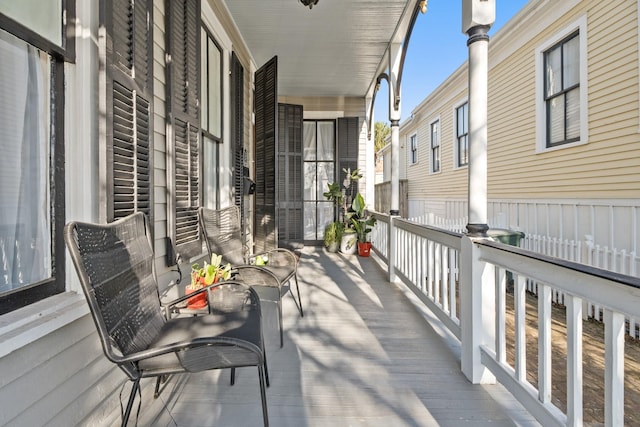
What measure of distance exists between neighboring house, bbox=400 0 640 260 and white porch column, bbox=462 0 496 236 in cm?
305

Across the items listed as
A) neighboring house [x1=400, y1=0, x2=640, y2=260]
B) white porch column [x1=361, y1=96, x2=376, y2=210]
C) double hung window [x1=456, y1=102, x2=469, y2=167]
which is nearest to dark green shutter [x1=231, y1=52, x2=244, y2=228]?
white porch column [x1=361, y1=96, x2=376, y2=210]

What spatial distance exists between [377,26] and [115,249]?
4.14 metres

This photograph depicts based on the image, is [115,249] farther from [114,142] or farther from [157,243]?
[157,243]

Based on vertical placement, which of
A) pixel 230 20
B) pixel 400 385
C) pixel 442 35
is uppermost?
pixel 442 35

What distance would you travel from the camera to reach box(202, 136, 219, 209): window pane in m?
3.23

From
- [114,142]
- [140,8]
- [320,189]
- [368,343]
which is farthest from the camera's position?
[320,189]

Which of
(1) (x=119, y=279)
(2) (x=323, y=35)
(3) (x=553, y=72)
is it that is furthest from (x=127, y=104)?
(3) (x=553, y=72)

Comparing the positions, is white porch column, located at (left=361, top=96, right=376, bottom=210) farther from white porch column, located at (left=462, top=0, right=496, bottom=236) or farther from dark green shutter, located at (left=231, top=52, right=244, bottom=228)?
white porch column, located at (left=462, top=0, right=496, bottom=236)

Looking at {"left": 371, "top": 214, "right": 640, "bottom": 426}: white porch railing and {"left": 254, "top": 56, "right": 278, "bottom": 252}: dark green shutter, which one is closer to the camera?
{"left": 371, "top": 214, "right": 640, "bottom": 426}: white porch railing

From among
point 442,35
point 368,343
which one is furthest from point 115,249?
point 442,35

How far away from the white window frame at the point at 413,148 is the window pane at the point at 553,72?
6472 mm

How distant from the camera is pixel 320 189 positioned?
286 inches

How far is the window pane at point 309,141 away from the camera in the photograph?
23.8 feet

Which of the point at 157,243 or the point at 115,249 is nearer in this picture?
the point at 115,249
